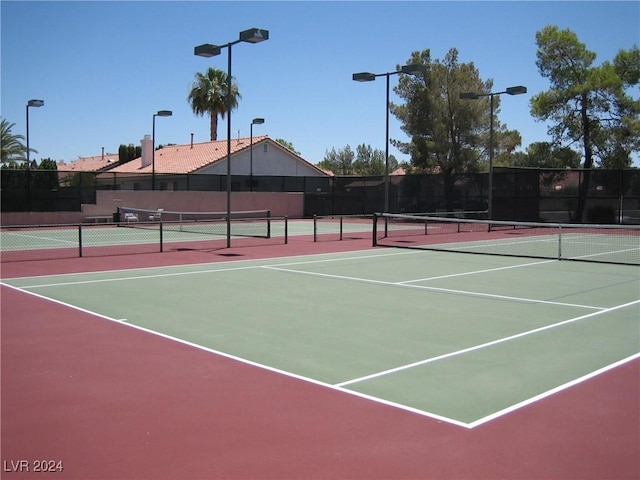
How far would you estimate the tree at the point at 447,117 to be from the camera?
1540 inches

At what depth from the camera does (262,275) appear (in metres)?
13.6

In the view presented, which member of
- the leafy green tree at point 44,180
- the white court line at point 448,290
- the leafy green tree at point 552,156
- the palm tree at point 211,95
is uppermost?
the palm tree at point 211,95

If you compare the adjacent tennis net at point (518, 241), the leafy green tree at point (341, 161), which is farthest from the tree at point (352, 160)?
the adjacent tennis net at point (518, 241)

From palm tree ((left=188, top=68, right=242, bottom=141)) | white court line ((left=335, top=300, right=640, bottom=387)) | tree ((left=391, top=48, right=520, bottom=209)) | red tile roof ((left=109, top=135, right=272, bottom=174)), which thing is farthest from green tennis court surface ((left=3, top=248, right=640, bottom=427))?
palm tree ((left=188, top=68, right=242, bottom=141))

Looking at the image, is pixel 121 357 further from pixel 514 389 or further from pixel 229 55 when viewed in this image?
pixel 229 55

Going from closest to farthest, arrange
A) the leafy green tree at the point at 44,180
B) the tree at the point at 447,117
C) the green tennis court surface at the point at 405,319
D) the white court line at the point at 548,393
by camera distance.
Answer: the white court line at the point at 548,393, the green tennis court surface at the point at 405,319, the leafy green tree at the point at 44,180, the tree at the point at 447,117

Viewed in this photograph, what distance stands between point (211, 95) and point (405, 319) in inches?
2006

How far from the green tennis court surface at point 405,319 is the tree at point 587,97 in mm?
22001

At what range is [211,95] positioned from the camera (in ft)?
186

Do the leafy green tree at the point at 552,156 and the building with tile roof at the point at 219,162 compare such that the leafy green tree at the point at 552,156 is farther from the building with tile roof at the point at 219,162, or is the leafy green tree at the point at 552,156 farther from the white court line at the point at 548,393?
the white court line at the point at 548,393

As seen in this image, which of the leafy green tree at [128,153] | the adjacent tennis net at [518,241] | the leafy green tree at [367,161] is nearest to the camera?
the adjacent tennis net at [518,241]

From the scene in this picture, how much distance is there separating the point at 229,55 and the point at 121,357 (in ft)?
43.7

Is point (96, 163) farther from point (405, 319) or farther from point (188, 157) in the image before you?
point (405, 319)

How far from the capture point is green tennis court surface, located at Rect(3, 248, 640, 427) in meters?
6.05
